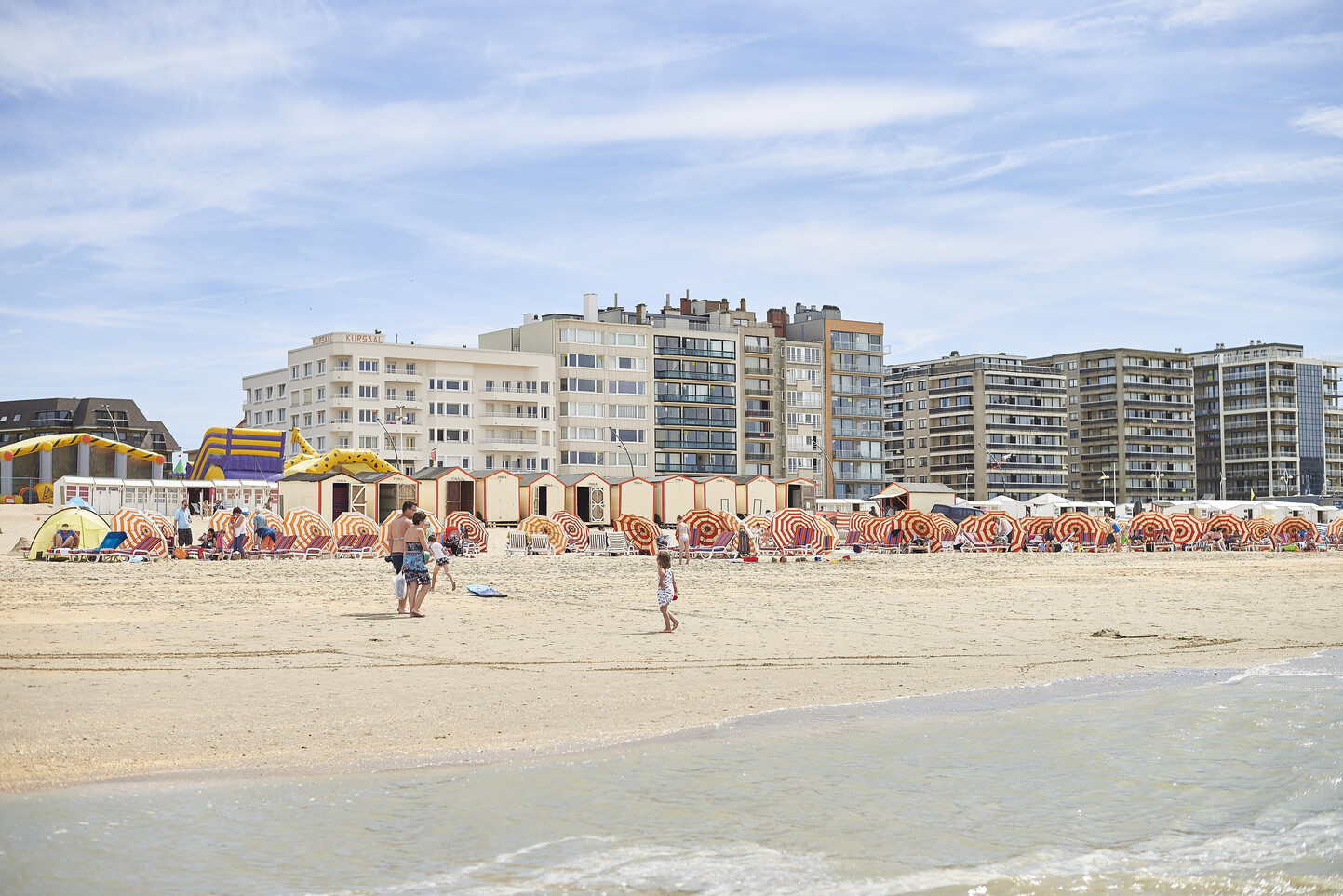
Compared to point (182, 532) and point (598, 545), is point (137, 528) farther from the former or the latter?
point (598, 545)

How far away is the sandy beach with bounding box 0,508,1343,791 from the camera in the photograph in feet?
31.6

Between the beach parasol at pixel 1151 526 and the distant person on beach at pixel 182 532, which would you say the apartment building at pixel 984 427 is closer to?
the beach parasol at pixel 1151 526

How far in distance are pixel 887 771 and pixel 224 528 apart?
30.9 meters

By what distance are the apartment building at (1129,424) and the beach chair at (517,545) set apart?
398ft

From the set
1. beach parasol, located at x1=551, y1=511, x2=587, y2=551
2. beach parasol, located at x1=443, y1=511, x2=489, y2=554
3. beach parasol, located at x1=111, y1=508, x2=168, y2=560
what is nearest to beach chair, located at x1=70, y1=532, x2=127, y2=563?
beach parasol, located at x1=111, y1=508, x2=168, y2=560

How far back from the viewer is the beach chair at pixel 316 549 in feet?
120

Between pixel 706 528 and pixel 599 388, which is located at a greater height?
pixel 599 388

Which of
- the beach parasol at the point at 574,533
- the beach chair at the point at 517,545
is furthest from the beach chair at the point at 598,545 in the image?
the beach chair at the point at 517,545

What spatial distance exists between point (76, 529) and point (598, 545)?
14.7 m

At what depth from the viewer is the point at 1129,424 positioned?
151m

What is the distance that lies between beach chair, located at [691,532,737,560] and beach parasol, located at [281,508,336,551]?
10.8 metres

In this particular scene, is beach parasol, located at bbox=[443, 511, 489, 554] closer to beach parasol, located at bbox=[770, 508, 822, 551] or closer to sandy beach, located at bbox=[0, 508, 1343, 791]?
beach parasol, located at bbox=[770, 508, 822, 551]

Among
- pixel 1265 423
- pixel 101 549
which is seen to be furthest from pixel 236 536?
pixel 1265 423

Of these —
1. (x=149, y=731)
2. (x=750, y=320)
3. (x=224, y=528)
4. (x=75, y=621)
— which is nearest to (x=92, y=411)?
(x=750, y=320)
